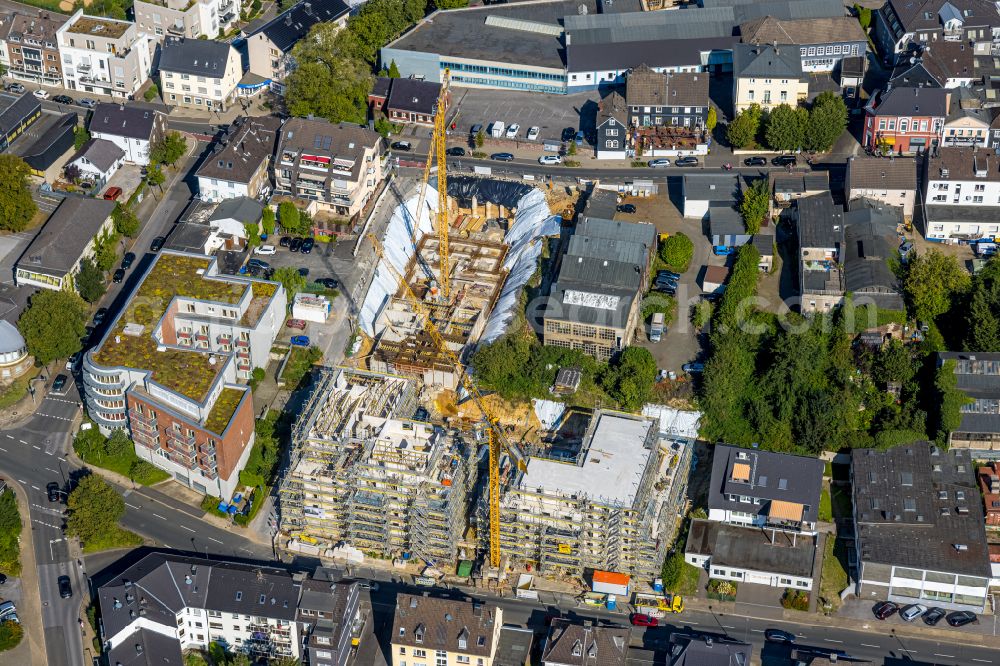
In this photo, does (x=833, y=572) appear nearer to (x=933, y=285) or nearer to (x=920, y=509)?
(x=920, y=509)

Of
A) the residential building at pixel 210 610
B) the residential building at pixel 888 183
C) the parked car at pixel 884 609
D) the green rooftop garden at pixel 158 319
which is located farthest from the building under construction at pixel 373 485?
the residential building at pixel 888 183

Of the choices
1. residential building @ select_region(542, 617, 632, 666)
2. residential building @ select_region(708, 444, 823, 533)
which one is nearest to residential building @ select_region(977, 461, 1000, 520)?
residential building @ select_region(708, 444, 823, 533)

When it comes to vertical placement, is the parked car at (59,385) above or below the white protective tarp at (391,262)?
below

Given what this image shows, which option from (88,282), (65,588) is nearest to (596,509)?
(65,588)

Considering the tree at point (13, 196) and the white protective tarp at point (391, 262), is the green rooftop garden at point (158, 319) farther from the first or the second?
the tree at point (13, 196)

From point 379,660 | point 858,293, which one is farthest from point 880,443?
point 379,660

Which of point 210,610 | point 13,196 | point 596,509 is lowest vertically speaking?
point 210,610

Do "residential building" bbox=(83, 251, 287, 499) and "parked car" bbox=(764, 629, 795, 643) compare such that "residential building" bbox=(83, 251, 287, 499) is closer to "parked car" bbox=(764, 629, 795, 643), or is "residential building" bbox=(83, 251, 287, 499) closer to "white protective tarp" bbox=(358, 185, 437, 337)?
"white protective tarp" bbox=(358, 185, 437, 337)
